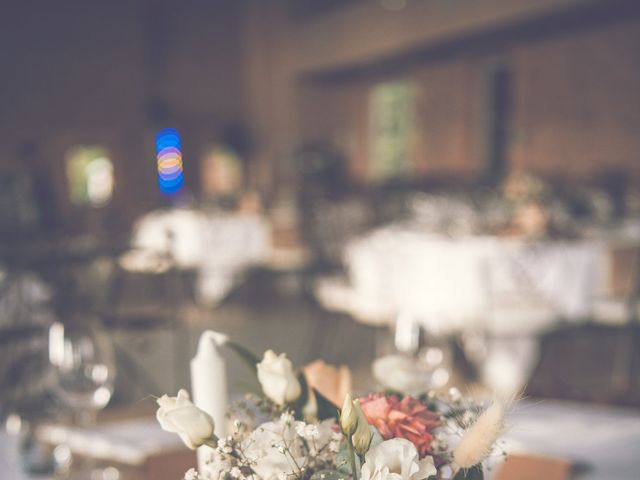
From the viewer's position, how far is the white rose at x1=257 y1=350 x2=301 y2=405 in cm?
87

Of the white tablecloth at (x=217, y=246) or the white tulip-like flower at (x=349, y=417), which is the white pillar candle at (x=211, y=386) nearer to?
the white tulip-like flower at (x=349, y=417)

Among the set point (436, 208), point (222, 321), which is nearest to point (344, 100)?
point (436, 208)

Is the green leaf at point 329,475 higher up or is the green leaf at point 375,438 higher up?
the green leaf at point 375,438

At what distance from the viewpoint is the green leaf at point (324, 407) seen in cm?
93

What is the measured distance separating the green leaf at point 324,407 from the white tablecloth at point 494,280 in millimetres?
3209

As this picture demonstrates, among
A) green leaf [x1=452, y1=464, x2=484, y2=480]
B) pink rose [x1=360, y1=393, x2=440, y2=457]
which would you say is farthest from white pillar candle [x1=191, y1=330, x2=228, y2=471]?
green leaf [x1=452, y1=464, x2=484, y2=480]

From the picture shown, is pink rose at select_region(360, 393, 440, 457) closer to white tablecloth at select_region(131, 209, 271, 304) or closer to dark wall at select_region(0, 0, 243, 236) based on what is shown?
white tablecloth at select_region(131, 209, 271, 304)

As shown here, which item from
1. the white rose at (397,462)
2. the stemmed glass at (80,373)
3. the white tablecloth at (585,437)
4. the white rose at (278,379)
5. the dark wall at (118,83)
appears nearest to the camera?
the white rose at (397,462)

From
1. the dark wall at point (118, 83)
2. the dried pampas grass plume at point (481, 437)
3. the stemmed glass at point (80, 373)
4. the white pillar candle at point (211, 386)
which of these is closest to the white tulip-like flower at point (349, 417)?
the dried pampas grass plume at point (481, 437)

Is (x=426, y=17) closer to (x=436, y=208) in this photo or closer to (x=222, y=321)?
(x=436, y=208)

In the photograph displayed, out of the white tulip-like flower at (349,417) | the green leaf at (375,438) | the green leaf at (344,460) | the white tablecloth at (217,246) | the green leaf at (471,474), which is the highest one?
the white tulip-like flower at (349,417)

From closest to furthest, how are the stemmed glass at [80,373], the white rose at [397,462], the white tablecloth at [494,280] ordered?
the white rose at [397,462], the stemmed glass at [80,373], the white tablecloth at [494,280]

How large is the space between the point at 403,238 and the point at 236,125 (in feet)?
34.3

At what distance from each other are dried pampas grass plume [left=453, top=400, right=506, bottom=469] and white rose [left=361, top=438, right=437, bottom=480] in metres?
A: 0.04
